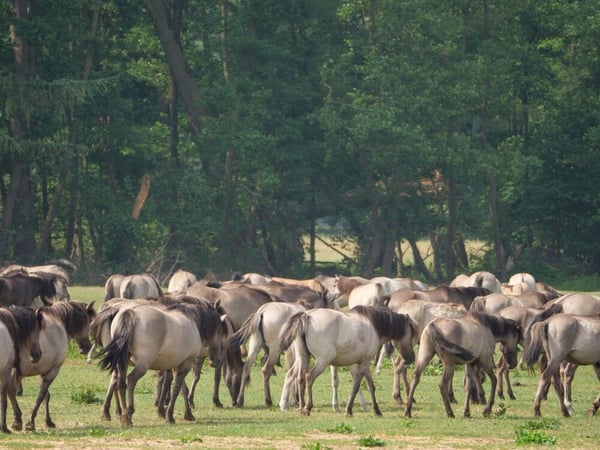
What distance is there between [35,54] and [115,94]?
155 inches

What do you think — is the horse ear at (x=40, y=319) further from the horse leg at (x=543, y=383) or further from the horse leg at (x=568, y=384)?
the horse leg at (x=568, y=384)

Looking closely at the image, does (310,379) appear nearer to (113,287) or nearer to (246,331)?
(246,331)

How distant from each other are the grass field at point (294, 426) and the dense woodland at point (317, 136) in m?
29.3

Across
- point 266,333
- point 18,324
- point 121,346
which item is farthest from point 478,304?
point 18,324

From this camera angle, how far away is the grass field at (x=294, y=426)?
15.4 m

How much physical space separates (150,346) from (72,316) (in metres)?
2.07

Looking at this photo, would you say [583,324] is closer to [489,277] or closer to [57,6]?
[489,277]

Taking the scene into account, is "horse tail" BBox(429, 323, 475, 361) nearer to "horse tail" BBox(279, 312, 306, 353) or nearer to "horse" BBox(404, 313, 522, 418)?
"horse" BBox(404, 313, 522, 418)

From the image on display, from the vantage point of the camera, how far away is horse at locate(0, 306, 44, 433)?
50.6 ft

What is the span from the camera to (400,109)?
168 feet

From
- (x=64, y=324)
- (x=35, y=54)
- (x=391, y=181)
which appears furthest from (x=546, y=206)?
(x=64, y=324)

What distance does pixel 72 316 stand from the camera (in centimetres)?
1853

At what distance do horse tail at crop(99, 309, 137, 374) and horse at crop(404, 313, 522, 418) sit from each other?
4.33 metres

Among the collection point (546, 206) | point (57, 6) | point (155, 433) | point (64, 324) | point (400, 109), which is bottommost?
point (155, 433)
